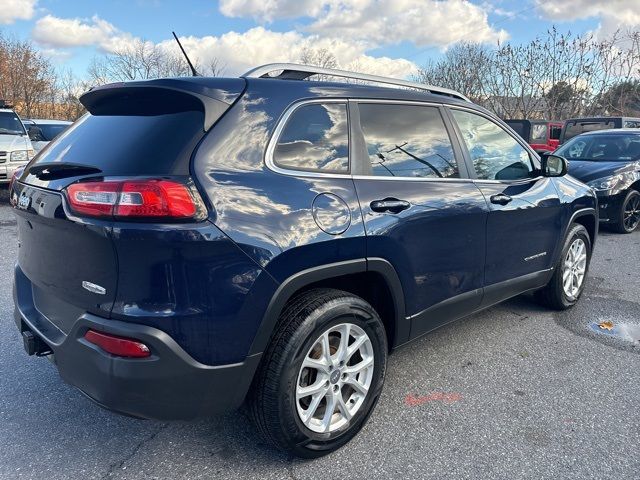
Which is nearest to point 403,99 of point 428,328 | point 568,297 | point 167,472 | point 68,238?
point 428,328

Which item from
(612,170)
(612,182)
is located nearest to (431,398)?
(612,182)

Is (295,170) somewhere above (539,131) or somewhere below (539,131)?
below

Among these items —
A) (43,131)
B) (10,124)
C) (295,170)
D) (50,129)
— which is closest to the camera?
(295,170)

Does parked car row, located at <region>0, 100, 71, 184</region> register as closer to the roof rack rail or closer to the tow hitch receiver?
the tow hitch receiver

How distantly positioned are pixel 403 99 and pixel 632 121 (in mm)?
13658

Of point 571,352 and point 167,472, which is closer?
point 167,472

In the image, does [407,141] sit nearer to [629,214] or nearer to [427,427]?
[427,427]

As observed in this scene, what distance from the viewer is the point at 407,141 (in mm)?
2986

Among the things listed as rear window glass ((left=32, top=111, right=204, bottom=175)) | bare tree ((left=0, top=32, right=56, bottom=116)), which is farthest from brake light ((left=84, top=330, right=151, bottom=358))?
bare tree ((left=0, top=32, right=56, bottom=116))

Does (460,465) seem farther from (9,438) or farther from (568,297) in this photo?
(568,297)

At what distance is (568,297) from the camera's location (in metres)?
4.55

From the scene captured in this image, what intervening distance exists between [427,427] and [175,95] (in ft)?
7.09

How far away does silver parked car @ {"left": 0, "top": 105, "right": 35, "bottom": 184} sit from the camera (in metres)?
9.65

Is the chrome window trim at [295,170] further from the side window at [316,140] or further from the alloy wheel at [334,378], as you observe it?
the alloy wheel at [334,378]
